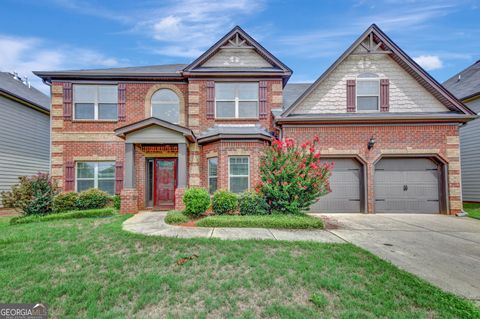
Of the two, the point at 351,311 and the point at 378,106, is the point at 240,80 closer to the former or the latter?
the point at 378,106

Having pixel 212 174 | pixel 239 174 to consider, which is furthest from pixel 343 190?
pixel 212 174

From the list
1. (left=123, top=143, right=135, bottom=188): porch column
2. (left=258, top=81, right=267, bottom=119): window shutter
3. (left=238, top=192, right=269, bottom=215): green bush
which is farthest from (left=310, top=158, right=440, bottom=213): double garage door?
(left=123, top=143, right=135, bottom=188): porch column

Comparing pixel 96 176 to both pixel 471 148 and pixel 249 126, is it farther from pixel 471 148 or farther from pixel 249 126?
pixel 471 148

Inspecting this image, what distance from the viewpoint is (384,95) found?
9984mm

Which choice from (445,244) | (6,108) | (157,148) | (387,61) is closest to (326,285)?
(445,244)

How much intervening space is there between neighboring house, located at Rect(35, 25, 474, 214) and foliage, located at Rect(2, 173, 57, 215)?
1.91 metres

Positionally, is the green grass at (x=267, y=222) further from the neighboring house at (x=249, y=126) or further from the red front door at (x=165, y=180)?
the red front door at (x=165, y=180)

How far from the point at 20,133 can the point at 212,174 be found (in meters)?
11.7

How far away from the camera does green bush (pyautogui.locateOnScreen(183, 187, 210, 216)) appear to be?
7.53 metres

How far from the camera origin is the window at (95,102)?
10.9m

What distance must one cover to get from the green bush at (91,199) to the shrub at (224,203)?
16.8ft

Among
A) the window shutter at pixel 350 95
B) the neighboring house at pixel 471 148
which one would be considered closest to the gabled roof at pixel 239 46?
the window shutter at pixel 350 95

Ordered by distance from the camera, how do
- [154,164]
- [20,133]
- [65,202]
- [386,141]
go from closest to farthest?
[65,202]
[386,141]
[154,164]
[20,133]

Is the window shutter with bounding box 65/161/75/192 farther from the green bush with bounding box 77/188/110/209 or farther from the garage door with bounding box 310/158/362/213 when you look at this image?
the garage door with bounding box 310/158/362/213
